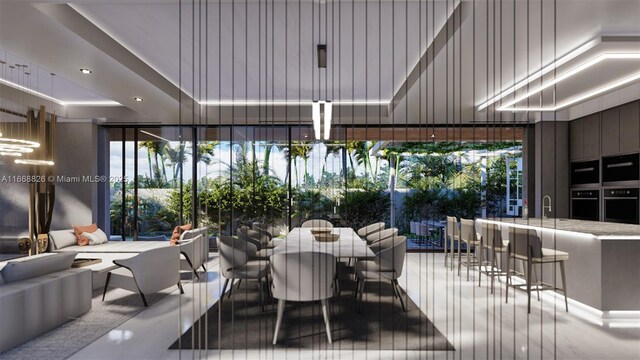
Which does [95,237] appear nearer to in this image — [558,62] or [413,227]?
[413,227]

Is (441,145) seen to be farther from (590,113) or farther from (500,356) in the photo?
(500,356)

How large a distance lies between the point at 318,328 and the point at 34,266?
109 inches

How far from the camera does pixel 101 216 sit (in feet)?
24.0

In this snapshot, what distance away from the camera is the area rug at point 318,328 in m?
3.02

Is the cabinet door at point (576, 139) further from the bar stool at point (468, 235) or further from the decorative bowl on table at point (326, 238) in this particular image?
the decorative bowl on table at point (326, 238)

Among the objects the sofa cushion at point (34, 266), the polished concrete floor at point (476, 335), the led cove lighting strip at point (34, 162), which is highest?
the led cove lighting strip at point (34, 162)

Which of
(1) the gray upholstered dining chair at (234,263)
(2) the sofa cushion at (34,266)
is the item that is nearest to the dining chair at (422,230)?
(1) the gray upholstered dining chair at (234,263)

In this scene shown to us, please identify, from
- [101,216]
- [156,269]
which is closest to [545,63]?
[156,269]

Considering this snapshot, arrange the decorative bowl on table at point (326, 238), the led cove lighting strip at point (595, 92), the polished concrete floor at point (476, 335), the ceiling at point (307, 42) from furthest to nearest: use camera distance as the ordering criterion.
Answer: the led cove lighting strip at point (595, 92) < the decorative bowl on table at point (326, 238) < the ceiling at point (307, 42) < the polished concrete floor at point (476, 335)

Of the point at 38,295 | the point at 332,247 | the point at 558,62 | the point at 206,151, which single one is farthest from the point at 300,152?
the point at 38,295

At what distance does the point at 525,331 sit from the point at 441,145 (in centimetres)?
460

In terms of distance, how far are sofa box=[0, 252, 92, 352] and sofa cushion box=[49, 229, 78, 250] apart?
8.39 feet

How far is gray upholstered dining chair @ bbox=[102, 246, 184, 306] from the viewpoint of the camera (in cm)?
388

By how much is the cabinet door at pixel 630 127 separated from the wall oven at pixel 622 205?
2.10ft
